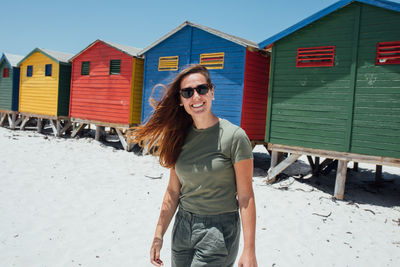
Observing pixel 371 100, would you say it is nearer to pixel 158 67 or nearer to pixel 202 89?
pixel 202 89

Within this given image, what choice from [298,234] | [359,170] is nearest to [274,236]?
[298,234]

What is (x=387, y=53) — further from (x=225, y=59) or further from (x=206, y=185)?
(x=206, y=185)

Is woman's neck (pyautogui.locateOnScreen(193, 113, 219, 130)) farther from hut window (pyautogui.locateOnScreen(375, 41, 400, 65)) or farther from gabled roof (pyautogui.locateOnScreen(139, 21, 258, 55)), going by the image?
gabled roof (pyautogui.locateOnScreen(139, 21, 258, 55))

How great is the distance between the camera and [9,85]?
2131cm

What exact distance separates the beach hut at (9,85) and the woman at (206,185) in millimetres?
22058

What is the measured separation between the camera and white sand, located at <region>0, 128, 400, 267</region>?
504 centimetres

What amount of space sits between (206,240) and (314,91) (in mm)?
7886

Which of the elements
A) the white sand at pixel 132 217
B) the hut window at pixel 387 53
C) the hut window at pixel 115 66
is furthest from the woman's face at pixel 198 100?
the hut window at pixel 115 66

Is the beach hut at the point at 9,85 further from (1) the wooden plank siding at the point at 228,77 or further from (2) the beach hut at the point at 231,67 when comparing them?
(1) the wooden plank siding at the point at 228,77

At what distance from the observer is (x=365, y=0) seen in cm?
829

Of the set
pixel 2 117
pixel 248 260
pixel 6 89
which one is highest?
pixel 6 89

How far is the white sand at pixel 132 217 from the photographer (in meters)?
5.04

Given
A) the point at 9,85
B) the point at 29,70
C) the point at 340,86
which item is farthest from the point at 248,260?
the point at 9,85

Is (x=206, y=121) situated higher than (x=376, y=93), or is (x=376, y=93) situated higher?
(x=376, y=93)
